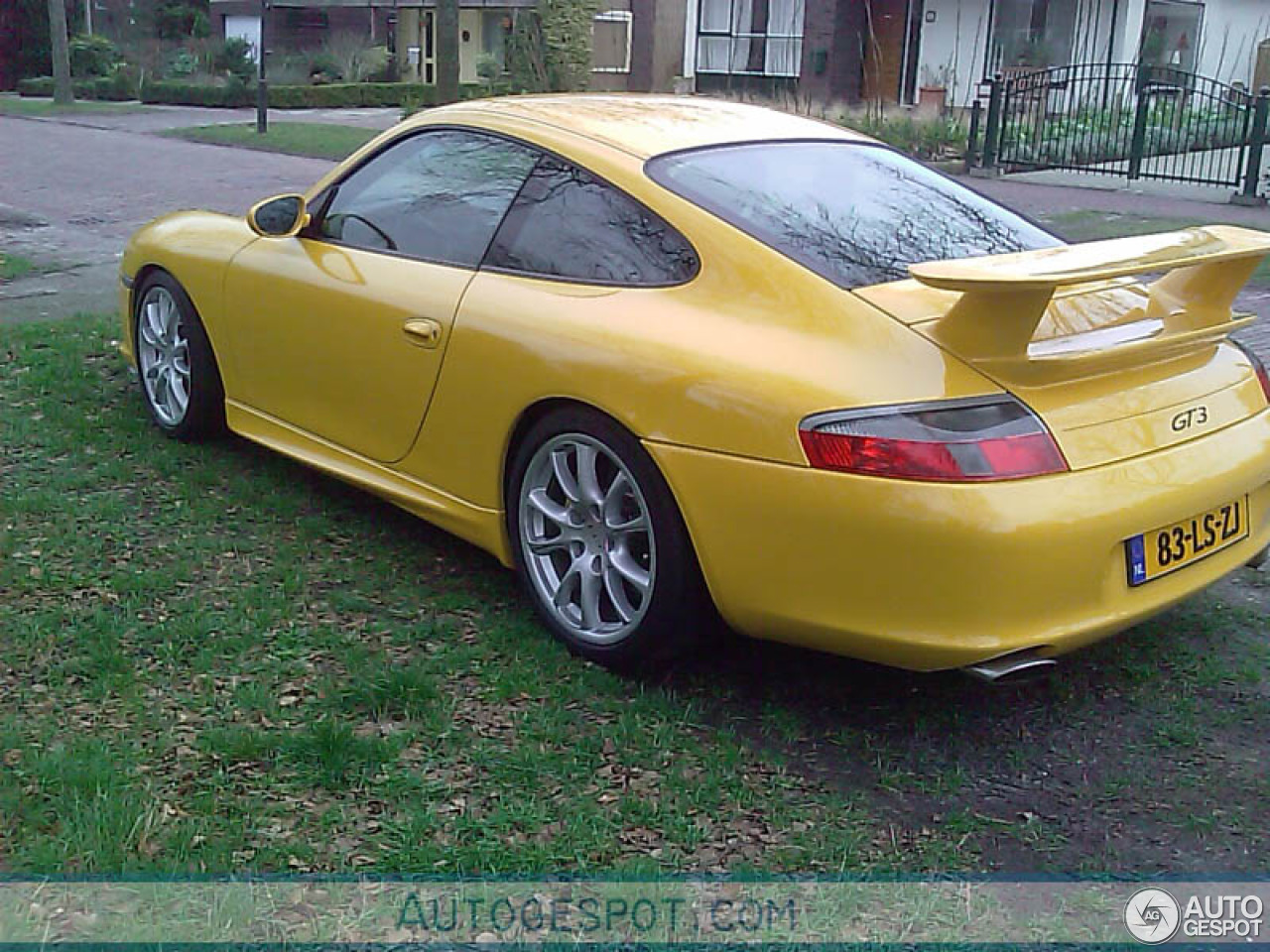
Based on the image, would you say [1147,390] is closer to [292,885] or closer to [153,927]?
[292,885]

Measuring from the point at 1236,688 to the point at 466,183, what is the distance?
2.57 meters

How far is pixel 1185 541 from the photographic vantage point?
134 inches

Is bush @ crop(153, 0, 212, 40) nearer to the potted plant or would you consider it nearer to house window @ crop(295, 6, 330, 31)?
→ house window @ crop(295, 6, 330, 31)

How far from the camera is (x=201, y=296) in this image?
16.8 ft

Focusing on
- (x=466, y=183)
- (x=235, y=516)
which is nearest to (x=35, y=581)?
(x=235, y=516)

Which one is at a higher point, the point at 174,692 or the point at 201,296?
the point at 201,296

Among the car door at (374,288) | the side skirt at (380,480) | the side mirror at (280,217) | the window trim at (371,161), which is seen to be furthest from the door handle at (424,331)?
the side mirror at (280,217)

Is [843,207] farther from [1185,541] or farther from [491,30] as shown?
[491,30]

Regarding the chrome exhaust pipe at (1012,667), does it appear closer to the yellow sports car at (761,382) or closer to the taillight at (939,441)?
the yellow sports car at (761,382)

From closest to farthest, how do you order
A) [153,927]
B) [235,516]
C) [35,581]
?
[153,927] < [35,581] < [235,516]

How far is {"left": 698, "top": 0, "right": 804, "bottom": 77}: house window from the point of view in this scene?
107ft

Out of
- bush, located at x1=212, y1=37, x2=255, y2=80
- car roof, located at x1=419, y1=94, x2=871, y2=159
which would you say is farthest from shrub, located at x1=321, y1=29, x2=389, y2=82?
car roof, located at x1=419, y1=94, x2=871, y2=159

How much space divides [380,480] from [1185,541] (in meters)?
2.29

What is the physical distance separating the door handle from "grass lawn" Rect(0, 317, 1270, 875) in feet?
2.43
